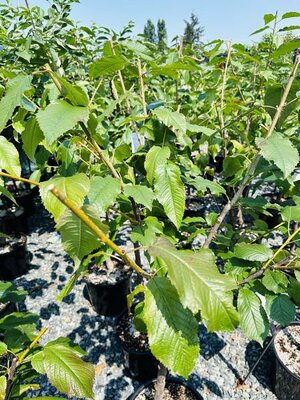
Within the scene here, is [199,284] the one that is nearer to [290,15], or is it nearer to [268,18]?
[290,15]

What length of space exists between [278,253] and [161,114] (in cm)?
82

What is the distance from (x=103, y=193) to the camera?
3.49 feet

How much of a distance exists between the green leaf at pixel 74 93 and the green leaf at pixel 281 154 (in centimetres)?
66

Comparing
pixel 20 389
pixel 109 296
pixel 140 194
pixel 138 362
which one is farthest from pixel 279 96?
pixel 109 296

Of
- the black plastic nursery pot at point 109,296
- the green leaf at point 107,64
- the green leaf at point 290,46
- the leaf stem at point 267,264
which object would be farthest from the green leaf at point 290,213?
the black plastic nursery pot at point 109,296

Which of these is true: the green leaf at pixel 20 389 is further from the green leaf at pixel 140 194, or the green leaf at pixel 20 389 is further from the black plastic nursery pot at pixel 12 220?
the black plastic nursery pot at pixel 12 220

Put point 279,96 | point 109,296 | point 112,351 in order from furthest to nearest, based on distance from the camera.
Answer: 1. point 109,296
2. point 112,351
3. point 279,96

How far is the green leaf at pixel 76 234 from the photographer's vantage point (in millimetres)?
717

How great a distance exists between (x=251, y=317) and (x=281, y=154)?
713 millimetres

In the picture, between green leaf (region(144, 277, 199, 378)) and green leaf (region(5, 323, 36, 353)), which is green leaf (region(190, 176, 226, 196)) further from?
green leaf (region(5, 323, 36, 353))

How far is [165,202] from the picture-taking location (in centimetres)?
119

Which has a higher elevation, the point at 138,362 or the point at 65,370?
the point at 65,370

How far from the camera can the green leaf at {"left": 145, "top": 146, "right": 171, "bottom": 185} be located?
1190mm

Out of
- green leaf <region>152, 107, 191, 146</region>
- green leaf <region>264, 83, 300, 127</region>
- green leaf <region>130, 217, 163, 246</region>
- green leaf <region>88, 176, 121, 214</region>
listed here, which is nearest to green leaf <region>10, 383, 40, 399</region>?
green leaf <region>130, 217, 163, 246</region>
